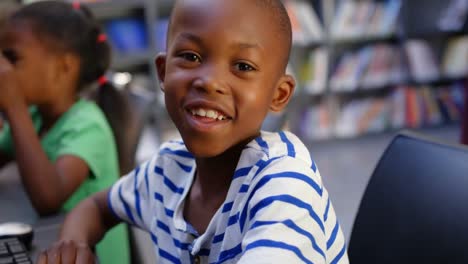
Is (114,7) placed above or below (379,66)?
above

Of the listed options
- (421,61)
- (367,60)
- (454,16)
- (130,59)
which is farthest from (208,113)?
(454,16)

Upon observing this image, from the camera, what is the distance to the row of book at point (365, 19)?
3.96 meters

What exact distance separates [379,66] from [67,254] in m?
3.48

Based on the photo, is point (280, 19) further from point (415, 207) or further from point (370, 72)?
point (370, 72)

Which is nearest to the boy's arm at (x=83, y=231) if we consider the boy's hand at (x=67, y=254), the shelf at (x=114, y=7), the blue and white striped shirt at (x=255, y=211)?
the boy's hand at (x=67, y=254)

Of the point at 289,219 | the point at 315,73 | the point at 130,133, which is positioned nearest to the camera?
the point at 289,219

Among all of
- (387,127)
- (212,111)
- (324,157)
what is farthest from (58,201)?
(387,127)

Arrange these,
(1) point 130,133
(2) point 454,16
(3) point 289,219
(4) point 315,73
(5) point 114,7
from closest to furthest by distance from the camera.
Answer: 1. (3) point 289,219
2. (1) point 130,133
3. (5) point 114,7
4. (4) point 315,73
5. (2) point 454,16

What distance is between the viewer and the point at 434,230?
854 millimetres

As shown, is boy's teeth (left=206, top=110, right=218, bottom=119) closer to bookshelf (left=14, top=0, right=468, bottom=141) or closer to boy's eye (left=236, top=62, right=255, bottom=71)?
boy's eye (left=236, top=62, right=255, bottom=71)

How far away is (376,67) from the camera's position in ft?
13.4

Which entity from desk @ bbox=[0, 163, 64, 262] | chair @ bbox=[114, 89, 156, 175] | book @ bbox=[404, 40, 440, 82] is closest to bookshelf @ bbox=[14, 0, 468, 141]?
book @ bbox=[404, 40, 440, 82]

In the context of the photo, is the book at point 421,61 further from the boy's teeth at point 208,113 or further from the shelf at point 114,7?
the boy's teeth at point 208,113

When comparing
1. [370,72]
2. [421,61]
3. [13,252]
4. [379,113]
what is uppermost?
[13,252]
